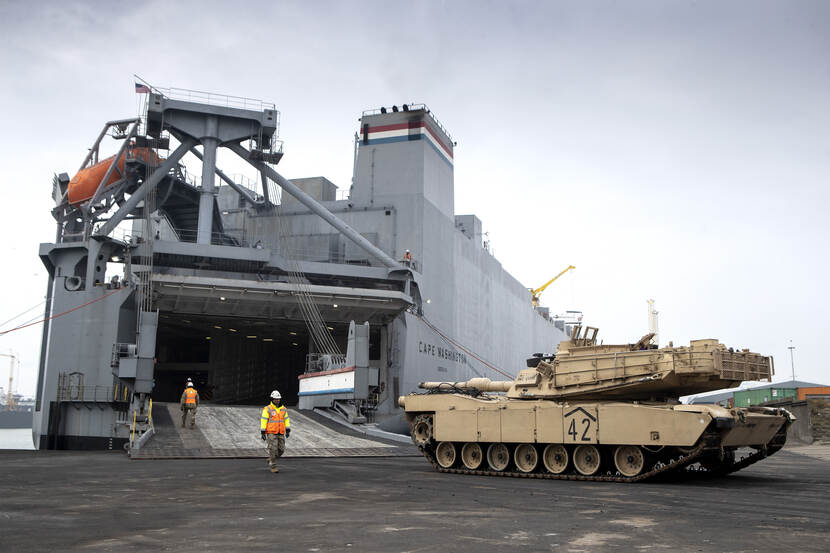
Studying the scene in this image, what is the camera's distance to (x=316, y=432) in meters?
26.8

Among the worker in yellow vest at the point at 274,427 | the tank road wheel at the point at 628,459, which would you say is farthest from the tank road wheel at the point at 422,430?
the tank road wheel at the point at 628,459

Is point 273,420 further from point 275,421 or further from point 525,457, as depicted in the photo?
point 525,457

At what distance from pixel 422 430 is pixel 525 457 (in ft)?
10.6

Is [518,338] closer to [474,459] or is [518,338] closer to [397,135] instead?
[397,135]

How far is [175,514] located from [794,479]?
1347cm

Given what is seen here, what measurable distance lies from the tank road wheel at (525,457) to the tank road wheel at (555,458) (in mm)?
270

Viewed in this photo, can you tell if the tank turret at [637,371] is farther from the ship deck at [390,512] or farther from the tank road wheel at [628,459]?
the ship deck at [390,512]

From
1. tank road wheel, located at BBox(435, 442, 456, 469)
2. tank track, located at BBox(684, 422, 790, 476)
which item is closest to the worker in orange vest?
tank road wheel, located at BBox(435, 442, 456, 469)

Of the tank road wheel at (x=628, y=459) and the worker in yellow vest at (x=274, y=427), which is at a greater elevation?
the worker in yellow vest at (x=274, y=427)

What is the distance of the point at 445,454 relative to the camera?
18.7 metres

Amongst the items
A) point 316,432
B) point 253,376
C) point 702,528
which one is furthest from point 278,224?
point 702,528

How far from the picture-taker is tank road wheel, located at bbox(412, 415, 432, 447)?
62.5ft

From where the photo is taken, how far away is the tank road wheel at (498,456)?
17.5m

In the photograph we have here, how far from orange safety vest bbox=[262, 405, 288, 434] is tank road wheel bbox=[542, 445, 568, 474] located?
20.3ft
